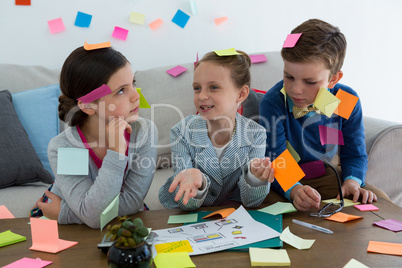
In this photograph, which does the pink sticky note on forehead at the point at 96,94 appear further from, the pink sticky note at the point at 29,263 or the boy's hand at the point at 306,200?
the boy's hand at the point at 306,200

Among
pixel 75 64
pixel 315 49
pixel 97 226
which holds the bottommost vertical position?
pixel 97 226

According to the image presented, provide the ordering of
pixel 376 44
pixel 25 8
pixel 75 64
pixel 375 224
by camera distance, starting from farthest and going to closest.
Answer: pixel 376 44 → pixel 25 8 → pixel 75 64 → pixel 375 224

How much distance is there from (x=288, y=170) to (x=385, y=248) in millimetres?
316

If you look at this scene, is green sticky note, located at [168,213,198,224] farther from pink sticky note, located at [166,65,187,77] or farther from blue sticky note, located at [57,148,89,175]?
pink sticky note, located at [166,65,187,77]

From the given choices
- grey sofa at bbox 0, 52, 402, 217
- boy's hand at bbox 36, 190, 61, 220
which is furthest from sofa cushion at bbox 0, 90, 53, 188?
boy's hand at bbox 36, 190, 61, 220

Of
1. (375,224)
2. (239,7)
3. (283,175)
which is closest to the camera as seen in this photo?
(375,224)

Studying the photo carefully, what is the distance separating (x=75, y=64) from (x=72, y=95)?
107 millimetres

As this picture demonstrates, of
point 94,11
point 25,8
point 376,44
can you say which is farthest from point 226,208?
point 376,44

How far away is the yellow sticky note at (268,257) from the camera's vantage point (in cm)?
76

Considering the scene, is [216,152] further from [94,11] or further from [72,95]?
[94,11]

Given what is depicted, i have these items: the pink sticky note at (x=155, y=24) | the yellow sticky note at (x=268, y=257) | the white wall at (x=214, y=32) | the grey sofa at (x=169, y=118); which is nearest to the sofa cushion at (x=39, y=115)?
the grey sofa at (x=169, y=118)

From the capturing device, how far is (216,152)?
4.60 ft

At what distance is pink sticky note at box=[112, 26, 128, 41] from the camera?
2287 mm

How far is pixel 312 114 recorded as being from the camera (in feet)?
5.02
